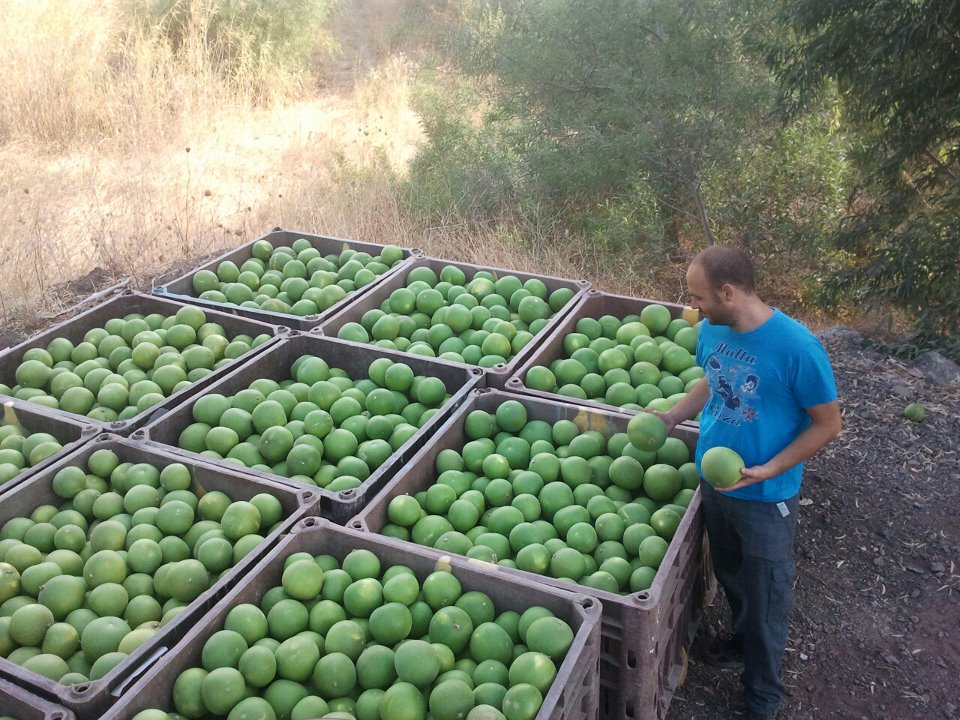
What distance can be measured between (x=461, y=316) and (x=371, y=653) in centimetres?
235

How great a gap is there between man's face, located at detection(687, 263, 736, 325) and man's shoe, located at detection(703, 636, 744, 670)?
153 cm

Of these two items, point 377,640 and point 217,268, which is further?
point 217,268

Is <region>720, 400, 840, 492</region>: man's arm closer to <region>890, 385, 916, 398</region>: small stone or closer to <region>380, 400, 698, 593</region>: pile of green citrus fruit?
<region>380, 400, 698, 593</region>: pile of green citrus fruit

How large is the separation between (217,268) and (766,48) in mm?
4540

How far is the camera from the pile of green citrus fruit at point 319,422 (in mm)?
3252

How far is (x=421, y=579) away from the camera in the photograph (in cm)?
256

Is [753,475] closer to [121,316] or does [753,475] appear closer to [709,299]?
[709,299]

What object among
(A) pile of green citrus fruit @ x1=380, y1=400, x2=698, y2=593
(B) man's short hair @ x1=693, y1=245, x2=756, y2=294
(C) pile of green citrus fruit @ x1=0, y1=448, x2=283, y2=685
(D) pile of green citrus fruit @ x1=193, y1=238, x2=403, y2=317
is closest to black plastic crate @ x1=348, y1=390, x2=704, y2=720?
(A) pile of green citrus fruit @ x1=380, y1=400, x2=698, y2=593

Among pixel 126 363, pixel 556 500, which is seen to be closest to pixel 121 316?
pixel 126 363

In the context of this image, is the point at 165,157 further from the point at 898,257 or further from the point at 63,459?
the point at 898,257

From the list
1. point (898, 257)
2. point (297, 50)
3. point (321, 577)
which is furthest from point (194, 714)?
point (297, 50)

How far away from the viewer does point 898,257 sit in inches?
224

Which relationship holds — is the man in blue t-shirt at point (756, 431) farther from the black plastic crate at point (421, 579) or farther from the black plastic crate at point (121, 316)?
the black plastic crate at point (121, 316)

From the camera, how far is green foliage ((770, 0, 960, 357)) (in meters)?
5.26
